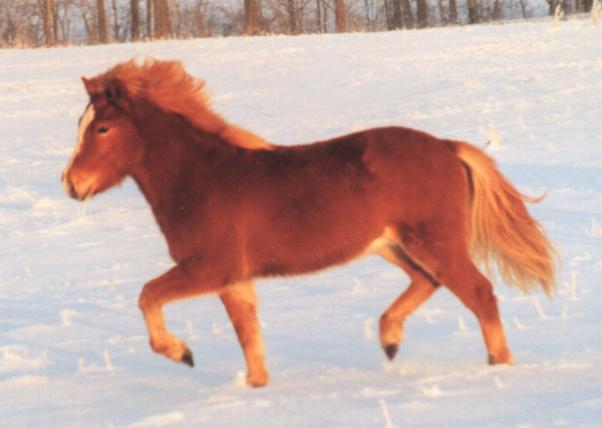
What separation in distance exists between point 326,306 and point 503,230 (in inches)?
74.9

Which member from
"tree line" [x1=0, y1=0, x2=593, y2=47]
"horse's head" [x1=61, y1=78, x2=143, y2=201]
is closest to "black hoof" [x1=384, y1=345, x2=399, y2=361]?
"horse's head" [x1=61, y1=78, x2=143, y2=201]

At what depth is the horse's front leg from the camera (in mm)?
5289

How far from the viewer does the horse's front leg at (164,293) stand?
529 cm

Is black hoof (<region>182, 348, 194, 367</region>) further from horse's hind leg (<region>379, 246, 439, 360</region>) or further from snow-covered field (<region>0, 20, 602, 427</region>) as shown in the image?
horse's hind leg (<region>379, 246, 439, 360</region>)

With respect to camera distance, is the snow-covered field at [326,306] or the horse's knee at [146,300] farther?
the horse's knee at [146,300]

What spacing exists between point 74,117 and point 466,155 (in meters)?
14.2

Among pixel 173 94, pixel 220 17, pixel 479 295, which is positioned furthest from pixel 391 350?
pixel 220 17

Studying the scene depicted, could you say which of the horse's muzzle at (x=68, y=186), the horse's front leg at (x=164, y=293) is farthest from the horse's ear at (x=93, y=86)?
the horse's front leg at (x=164, y=293)

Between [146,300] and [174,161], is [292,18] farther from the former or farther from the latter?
[146,300]

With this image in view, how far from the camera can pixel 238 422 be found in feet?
15.2

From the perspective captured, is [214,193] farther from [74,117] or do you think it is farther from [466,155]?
[74,117]

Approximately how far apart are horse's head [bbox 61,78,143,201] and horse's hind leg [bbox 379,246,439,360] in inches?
57.1

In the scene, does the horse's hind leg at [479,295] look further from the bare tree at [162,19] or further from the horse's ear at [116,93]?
the bare tree at [162,19]

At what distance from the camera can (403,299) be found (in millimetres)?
5805
